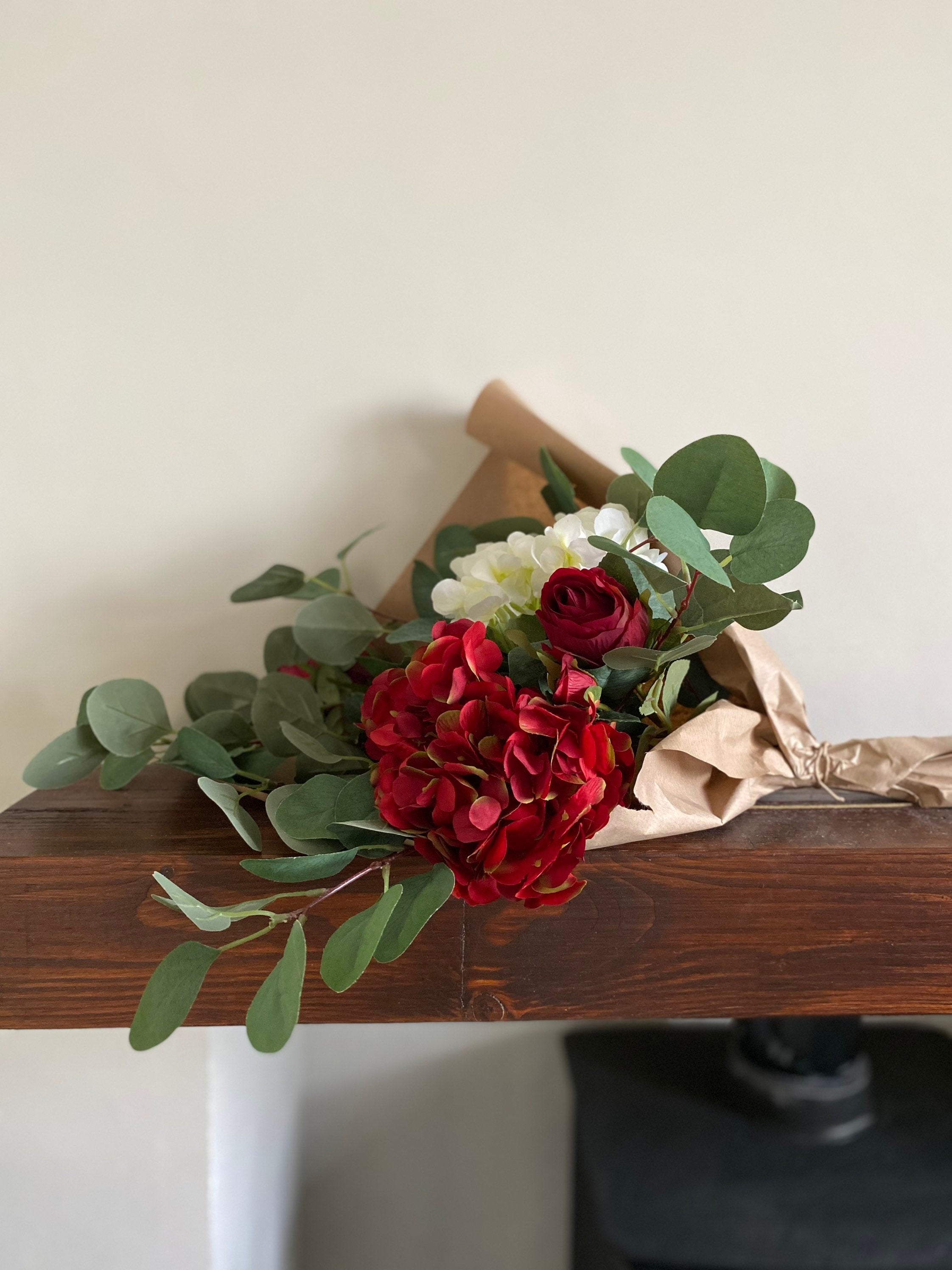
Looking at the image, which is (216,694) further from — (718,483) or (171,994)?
(718,483)

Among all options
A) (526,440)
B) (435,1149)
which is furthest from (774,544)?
(435,1149)

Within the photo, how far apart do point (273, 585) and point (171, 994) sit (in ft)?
1.11

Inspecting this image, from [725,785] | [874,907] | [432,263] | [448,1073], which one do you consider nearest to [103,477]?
[432,263]

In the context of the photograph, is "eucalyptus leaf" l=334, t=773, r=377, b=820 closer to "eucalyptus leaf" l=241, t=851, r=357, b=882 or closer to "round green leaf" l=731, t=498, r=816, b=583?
"eucalyptus leaf" l=241, t=851, r=357, b=882

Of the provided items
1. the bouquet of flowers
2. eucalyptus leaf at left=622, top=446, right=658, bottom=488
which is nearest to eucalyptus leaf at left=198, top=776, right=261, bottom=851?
the bouquet of flowers

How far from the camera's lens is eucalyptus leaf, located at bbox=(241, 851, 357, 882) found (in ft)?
1.48

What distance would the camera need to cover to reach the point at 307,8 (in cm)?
68

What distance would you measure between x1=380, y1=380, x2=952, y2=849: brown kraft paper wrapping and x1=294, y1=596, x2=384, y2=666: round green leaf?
0.18m

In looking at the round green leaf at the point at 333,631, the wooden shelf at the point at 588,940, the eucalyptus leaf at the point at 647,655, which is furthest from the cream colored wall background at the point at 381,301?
the eucalyptus leaf at the point at 647,655

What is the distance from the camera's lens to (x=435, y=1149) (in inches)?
43.1

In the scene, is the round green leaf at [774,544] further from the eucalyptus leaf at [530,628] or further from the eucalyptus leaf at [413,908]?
the eucalyptus leaf at [413,908]

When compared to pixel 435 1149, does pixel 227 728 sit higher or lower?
higher

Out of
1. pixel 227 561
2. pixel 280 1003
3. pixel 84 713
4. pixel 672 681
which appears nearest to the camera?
pixel 280 1003

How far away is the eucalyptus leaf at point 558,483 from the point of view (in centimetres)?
64
